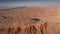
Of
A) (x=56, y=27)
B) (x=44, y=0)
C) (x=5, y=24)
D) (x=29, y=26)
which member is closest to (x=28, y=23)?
(x=29, y=26)

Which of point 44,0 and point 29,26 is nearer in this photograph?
point 29,26

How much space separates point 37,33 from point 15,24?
0.16 metres

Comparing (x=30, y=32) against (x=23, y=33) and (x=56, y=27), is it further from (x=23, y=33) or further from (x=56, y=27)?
(x=56, y=27)

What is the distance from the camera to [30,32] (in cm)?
84

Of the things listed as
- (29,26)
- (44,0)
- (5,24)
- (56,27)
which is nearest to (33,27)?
(29,26)

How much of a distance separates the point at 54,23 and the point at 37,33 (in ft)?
1.98

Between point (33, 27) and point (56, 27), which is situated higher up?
point (33, 27)

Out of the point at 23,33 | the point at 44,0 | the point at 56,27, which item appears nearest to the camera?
the point at 23,33

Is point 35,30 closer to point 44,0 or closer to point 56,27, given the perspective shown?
point 56,27

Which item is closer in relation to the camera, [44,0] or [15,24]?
[15,24]

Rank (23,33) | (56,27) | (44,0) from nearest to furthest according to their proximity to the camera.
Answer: (23,33), (56,27), (44,0)

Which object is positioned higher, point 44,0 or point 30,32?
point 44,0

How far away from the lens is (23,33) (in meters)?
0.81

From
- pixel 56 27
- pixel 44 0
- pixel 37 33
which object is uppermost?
pixel 44 0
